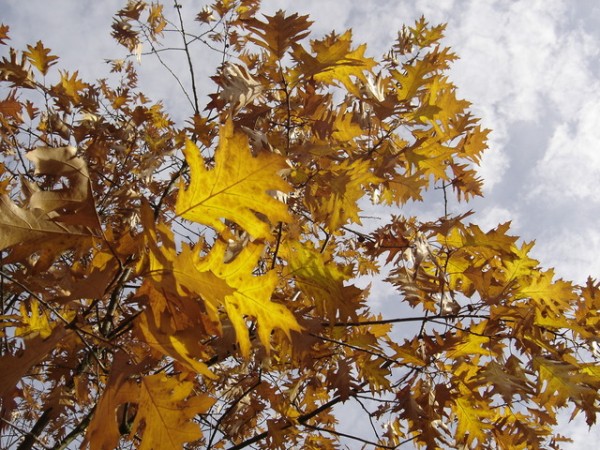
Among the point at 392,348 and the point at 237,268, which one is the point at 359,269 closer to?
the point at 392,348

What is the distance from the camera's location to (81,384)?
224cm

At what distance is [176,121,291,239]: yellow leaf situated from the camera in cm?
112

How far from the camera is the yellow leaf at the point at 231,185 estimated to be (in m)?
1.12

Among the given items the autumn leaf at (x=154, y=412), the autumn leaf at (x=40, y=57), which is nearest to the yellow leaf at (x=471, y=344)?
the autumn leaf at (x=154, y=412)

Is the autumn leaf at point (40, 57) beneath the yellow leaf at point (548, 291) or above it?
above

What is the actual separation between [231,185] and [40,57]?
2.69 metres

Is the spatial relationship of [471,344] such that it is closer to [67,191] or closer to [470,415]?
[470,415]

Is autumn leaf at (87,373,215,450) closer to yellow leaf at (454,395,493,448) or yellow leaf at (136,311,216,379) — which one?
yellow leaf at (136,311,216,379)

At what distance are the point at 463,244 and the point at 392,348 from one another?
56 centimetres

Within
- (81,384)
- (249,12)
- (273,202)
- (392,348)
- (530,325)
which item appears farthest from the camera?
(249,12)

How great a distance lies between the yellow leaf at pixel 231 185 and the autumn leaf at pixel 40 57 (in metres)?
2.60

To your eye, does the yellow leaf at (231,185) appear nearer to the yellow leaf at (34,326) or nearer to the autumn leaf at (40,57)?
the yellow leaf at (34,326)

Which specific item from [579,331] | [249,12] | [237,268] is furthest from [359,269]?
[237,268]

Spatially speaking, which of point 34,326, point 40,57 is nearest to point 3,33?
point 40,57
